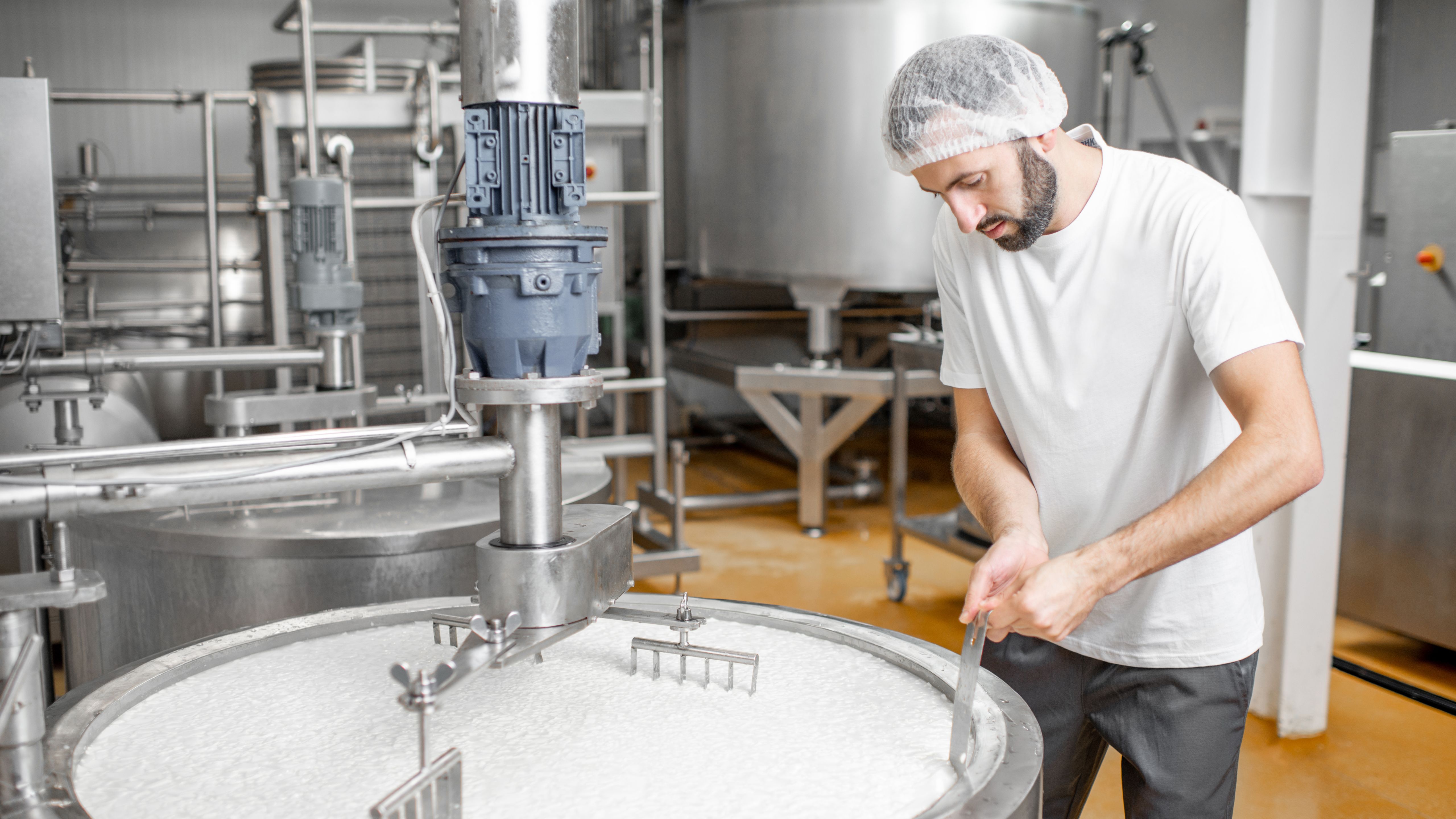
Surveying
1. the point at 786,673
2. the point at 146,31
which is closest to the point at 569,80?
the point at 786,673

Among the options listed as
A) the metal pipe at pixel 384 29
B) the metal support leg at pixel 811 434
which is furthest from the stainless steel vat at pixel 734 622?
the metal support leg at pixel 811 434

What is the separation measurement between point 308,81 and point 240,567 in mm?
1073

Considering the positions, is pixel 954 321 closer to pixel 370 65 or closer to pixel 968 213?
pixel 968 213

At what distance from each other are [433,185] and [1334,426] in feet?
7.17

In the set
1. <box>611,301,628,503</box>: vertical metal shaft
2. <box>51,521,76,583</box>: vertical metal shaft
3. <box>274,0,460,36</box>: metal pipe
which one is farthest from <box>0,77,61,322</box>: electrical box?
<box>611,301,628,503</box>: vertical metal shaft

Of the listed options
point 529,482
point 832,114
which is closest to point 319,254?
point 529,482

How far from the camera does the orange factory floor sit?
7.27 ft

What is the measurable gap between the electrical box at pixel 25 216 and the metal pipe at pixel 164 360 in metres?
0.66

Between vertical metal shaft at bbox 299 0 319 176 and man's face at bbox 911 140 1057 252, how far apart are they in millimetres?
1612

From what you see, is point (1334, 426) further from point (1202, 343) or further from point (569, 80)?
point (569, 80)

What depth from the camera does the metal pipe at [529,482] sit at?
95 cm

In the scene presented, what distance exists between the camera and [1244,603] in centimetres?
124

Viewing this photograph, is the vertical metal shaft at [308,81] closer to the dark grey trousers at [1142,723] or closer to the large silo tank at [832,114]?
the dark grey trousers at [1142,723]

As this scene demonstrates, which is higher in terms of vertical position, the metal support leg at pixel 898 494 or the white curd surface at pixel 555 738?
the white curd surface at pixel 555 738
